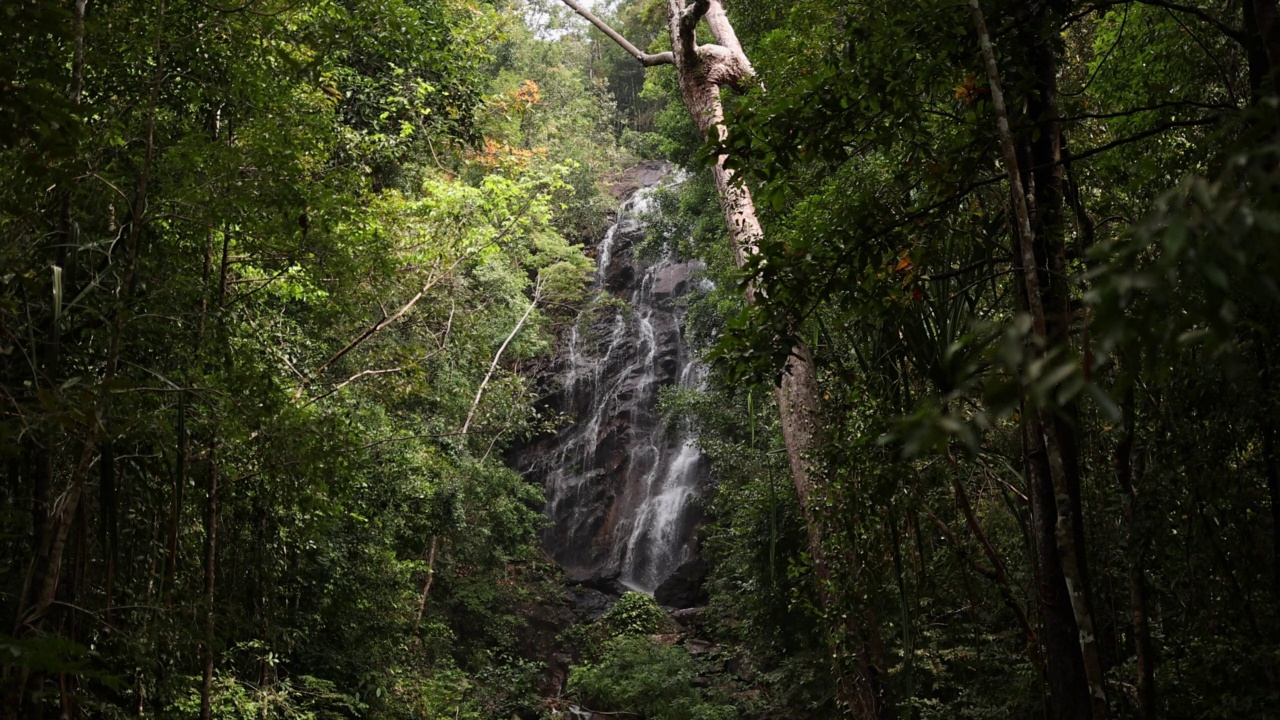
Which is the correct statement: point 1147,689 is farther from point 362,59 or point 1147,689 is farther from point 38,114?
point 362,59

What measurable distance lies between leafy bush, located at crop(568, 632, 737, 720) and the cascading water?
4.83m

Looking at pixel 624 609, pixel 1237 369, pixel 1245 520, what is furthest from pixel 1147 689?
pixel 624 609

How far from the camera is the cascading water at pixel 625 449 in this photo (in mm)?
16281

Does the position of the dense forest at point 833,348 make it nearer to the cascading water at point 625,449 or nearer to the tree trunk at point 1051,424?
the tree trunk at point 1051,424

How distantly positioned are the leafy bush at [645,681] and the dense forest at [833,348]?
209 centimetres

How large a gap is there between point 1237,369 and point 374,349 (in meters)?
9.28

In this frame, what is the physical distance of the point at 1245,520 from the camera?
2.78 m

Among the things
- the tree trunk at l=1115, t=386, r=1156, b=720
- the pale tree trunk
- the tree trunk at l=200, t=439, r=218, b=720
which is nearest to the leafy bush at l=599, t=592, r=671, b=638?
the pale tree trunk

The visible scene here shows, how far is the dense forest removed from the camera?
2121 mm

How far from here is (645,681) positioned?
10.0 m

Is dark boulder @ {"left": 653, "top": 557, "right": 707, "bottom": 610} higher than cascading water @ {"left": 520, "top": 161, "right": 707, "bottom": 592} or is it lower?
lower

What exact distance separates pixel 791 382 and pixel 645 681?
18.8 ft

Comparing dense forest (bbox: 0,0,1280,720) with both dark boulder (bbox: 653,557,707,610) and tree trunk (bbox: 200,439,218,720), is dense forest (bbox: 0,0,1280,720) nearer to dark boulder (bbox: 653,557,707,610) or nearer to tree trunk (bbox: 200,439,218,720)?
tree trunk (bbox: 200,439,218,720)

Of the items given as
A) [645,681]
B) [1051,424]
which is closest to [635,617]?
[645,681]
